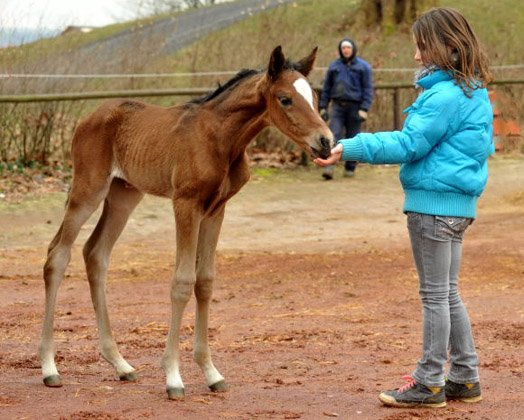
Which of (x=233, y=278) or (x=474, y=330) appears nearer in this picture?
(x=474, y=330)

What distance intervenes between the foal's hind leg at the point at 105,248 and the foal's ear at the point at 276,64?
1.59 meters

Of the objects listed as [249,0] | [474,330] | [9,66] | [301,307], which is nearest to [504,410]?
[474,330]

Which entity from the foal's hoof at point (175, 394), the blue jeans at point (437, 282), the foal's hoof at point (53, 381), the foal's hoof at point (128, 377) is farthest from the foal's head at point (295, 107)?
the foal's hoof at point (53, 381)

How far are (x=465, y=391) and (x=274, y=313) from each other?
3.04 meters

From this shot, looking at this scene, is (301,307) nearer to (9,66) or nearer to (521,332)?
(521,332)

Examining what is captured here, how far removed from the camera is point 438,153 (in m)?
4.86

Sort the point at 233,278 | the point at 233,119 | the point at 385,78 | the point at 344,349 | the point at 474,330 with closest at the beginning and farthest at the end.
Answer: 1. the point at 233,119
2. the point at 344,349
3. the point at 474,330
4. the point at 233,278
5. the point at 385,78

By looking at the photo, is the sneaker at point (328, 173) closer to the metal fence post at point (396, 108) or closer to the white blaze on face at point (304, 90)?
the metal fence post at point (396, 108)

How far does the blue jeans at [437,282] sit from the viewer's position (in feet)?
16.1

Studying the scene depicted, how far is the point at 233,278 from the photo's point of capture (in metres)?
9.48

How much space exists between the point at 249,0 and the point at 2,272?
34.2 meters

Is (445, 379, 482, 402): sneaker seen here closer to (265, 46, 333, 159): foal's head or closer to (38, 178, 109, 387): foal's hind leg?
(265, 46, 333, 159): foal's head

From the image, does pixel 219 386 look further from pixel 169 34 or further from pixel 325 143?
pixel 169 34

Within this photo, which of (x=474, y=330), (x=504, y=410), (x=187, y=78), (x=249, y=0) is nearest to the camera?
(x=504, y=410)
